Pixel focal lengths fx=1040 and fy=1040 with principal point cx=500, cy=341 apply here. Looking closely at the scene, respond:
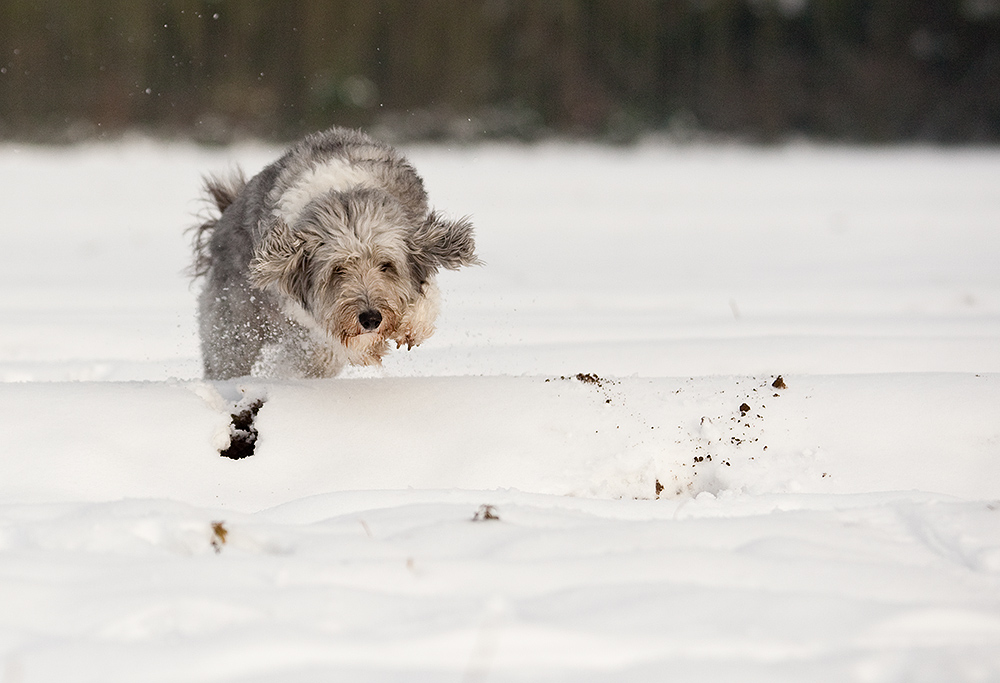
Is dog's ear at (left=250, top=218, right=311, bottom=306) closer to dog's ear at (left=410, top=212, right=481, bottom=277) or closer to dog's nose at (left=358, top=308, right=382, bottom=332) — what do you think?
dog's nose at (left=358, top=308, right=382, bottom=332)

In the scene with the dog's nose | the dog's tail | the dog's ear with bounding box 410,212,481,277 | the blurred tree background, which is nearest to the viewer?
the dog's nose

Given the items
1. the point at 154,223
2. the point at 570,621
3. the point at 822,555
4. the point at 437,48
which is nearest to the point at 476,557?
the point at 570,621

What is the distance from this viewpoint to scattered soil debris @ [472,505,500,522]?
10.1 ft

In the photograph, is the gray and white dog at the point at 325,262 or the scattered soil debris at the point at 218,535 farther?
the gray and white dog at the point at 325,262

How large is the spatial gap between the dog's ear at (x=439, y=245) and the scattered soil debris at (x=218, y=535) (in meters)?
1.98

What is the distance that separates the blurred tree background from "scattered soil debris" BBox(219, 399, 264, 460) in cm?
1482

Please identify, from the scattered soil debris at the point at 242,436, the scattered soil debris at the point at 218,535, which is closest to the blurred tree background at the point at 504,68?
the scattered soil debris at the point at 242,436

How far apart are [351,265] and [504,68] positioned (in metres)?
15.5

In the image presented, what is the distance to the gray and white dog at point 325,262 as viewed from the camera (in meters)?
→ 4.47

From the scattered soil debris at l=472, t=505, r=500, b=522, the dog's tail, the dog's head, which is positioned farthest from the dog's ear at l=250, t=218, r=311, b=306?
the scattered soil debris at l=472, t=505, r=500, b=522

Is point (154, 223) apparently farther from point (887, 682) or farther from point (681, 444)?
point (887, 682)

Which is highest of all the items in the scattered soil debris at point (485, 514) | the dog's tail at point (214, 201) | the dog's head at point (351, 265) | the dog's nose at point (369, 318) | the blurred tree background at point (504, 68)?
the blurred tree background at point (504, 68)

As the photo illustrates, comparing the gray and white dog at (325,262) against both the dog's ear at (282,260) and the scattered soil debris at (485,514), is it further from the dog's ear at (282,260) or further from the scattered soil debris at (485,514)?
the scattered soil debris at (485,514)

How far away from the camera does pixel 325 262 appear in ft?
14.6
